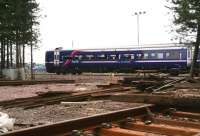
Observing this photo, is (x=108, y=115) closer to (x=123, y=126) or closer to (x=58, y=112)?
(x=123, y=126)

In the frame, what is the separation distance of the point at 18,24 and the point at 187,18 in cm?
1395

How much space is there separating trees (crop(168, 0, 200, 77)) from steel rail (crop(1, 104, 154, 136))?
1792cm

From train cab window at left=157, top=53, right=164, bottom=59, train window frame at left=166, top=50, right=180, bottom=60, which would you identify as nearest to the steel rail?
train window frame at left=166, top=50, right=180, bottom=60

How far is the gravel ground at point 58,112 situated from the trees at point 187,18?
15424 mm

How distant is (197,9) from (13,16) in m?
14.7

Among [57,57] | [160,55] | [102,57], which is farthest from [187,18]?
[57,57]

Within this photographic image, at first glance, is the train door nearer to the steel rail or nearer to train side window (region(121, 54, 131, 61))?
train side window (region(121, 54, 131, 61))

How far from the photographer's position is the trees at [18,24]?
3353cm

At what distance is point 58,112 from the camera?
32.0ft

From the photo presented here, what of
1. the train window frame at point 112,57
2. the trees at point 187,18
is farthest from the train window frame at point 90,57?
the trees at point 187,18

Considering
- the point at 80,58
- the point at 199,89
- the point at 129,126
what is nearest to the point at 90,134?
the point at 129,126

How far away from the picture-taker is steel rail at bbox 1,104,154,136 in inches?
227

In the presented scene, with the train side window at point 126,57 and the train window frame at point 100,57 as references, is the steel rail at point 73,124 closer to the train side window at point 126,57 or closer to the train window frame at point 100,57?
the train side window at point 126,57

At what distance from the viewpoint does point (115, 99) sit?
1138 centimetres
